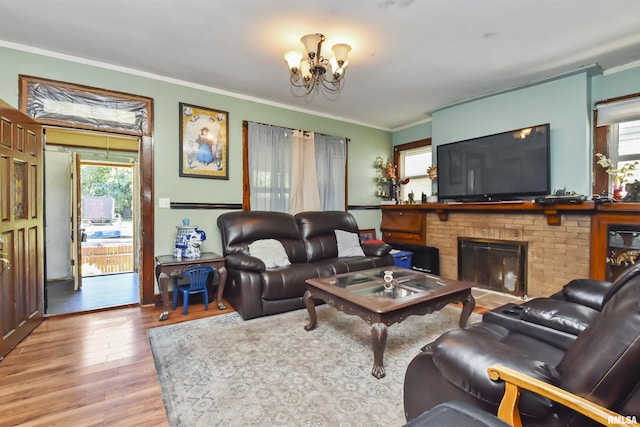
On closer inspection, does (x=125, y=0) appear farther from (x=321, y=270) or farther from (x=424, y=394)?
(x=424, y=394)

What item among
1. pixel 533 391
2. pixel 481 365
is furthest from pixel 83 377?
pixel 533 391

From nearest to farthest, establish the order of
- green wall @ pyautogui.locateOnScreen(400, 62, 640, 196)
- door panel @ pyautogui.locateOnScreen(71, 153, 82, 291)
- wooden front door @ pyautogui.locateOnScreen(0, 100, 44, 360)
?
wooden front door @ pyautogui.locateOnScreen(0, 100, 44, 360)
green wall @ pyautogui.locateOnScreen(400, 62, 640, 196)
door panel @ pyautogui.locateOnScreen(71, 153, 82, 291)

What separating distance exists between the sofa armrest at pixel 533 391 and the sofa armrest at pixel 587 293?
1287 mm

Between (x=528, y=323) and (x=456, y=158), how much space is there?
10.1 feet

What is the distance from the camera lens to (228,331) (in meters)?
2.62

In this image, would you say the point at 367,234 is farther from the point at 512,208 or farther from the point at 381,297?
the point at 381,297

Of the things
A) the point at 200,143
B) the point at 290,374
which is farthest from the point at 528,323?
the point at 200,143

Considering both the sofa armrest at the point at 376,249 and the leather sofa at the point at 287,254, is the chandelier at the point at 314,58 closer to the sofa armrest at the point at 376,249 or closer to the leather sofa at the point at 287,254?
the leather sofa at the point at 287,254

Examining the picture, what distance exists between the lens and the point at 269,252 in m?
3.35

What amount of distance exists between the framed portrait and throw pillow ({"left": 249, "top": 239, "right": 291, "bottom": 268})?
1.10 metres

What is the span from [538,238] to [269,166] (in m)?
3.53

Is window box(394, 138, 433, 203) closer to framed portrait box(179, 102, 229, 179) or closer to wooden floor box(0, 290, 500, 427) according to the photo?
framed portrait box(179, 102, 229, 179)

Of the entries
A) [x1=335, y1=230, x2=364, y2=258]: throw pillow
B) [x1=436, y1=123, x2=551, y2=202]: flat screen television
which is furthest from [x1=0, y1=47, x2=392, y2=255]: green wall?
[x1=436, y1=123, x2=551, y2=202]: flat screen television

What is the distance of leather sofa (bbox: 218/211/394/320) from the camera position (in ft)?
9.61
